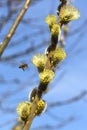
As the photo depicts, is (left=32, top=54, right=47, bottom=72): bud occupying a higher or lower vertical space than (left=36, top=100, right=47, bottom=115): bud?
higher

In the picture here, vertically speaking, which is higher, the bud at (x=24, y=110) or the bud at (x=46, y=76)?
the bud at (x=46, y=76)

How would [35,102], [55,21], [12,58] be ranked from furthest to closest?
[12,58], [55,21], [35,102]

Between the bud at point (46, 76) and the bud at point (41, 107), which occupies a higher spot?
the bud at point (46, 76)

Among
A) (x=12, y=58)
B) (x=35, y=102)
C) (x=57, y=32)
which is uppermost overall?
(x=12, y=58)

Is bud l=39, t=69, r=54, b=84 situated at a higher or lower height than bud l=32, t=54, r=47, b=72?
lower

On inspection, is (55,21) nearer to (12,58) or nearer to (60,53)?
(60,53)

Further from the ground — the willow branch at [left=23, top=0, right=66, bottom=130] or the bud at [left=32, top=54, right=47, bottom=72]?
the bud at [left=32, top=54, right=47, bottom=72]

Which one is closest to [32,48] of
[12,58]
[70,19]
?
[12,58]

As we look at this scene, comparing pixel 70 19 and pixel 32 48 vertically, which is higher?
pixel 32 48

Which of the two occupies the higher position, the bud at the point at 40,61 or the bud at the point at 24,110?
the bud at the point at 40,61

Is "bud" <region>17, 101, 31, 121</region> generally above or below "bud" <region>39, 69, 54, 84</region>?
below

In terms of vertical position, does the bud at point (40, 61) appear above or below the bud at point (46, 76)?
above
